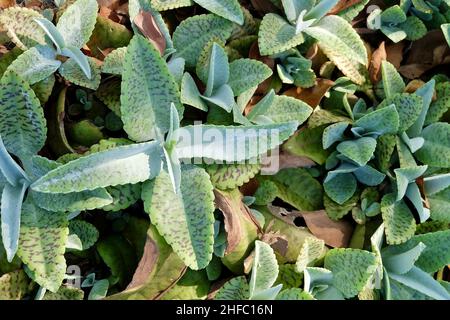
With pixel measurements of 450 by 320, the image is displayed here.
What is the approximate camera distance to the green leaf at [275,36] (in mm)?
999

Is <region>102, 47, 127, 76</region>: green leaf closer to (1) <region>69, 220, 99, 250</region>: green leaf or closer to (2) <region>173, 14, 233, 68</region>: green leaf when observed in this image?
(2) <region>173, 14, 233, 68</region>: green leaf

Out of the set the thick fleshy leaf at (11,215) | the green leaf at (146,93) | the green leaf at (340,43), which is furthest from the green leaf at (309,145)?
the thick fleshy leaf at (11,215)

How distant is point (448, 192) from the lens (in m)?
1.06

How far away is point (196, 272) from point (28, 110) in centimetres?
37

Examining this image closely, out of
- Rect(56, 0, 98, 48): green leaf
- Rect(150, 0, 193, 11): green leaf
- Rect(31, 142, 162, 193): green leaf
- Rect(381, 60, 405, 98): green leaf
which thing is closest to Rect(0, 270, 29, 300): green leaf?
Rect(31, 142, 162, 193): green leaf

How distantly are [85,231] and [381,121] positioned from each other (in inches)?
21.5

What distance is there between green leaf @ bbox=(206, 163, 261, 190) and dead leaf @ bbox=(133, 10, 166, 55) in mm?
226

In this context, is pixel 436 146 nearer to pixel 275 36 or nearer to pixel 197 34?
pixel 275 36

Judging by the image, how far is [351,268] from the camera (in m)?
0.97

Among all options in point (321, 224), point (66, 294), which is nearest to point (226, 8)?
point (321, 224)

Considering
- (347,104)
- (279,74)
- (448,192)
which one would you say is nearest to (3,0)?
(279,74)

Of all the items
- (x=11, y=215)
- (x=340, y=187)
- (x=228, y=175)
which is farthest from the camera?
(x=340, y=187)

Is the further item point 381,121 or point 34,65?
point 381,121

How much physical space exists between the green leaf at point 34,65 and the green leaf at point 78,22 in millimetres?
44
